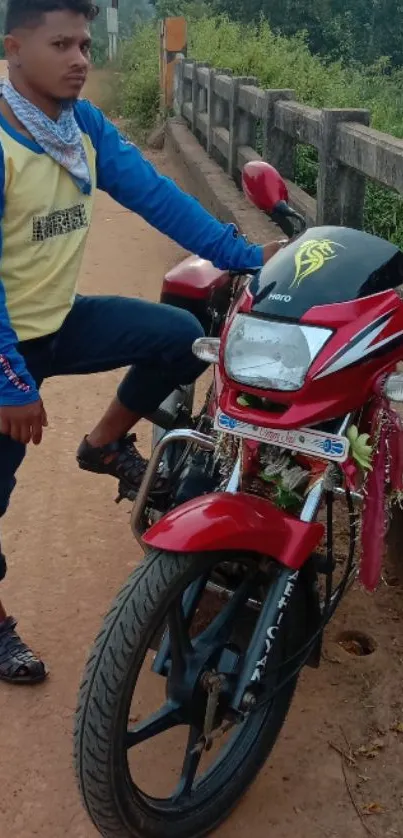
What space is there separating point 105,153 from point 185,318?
0.48 m

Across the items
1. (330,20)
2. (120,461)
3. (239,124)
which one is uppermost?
(239,124)

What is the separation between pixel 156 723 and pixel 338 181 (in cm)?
279

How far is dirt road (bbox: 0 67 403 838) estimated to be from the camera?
231 centimetres

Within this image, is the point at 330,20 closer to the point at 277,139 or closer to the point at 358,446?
the point at 277,139

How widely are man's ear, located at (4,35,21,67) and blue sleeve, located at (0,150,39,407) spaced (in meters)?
0.24

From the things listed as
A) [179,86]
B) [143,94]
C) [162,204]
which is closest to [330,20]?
[143,94]

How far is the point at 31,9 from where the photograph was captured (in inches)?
87.5

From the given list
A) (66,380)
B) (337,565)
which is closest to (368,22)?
(66,380)

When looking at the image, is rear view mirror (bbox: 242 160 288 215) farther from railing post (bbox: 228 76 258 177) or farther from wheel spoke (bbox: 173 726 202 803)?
railing post (bbox: 228 76 258 177)

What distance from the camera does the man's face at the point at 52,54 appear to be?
7.33 ft

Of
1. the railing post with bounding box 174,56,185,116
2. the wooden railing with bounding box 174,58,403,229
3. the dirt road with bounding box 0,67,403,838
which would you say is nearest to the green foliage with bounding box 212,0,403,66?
the railing post with bounding box 174,56,185,116

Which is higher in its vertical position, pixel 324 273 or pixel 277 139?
pixel 324 273

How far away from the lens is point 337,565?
3242 millimetres

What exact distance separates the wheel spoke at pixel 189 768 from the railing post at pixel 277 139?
3.97 metres
